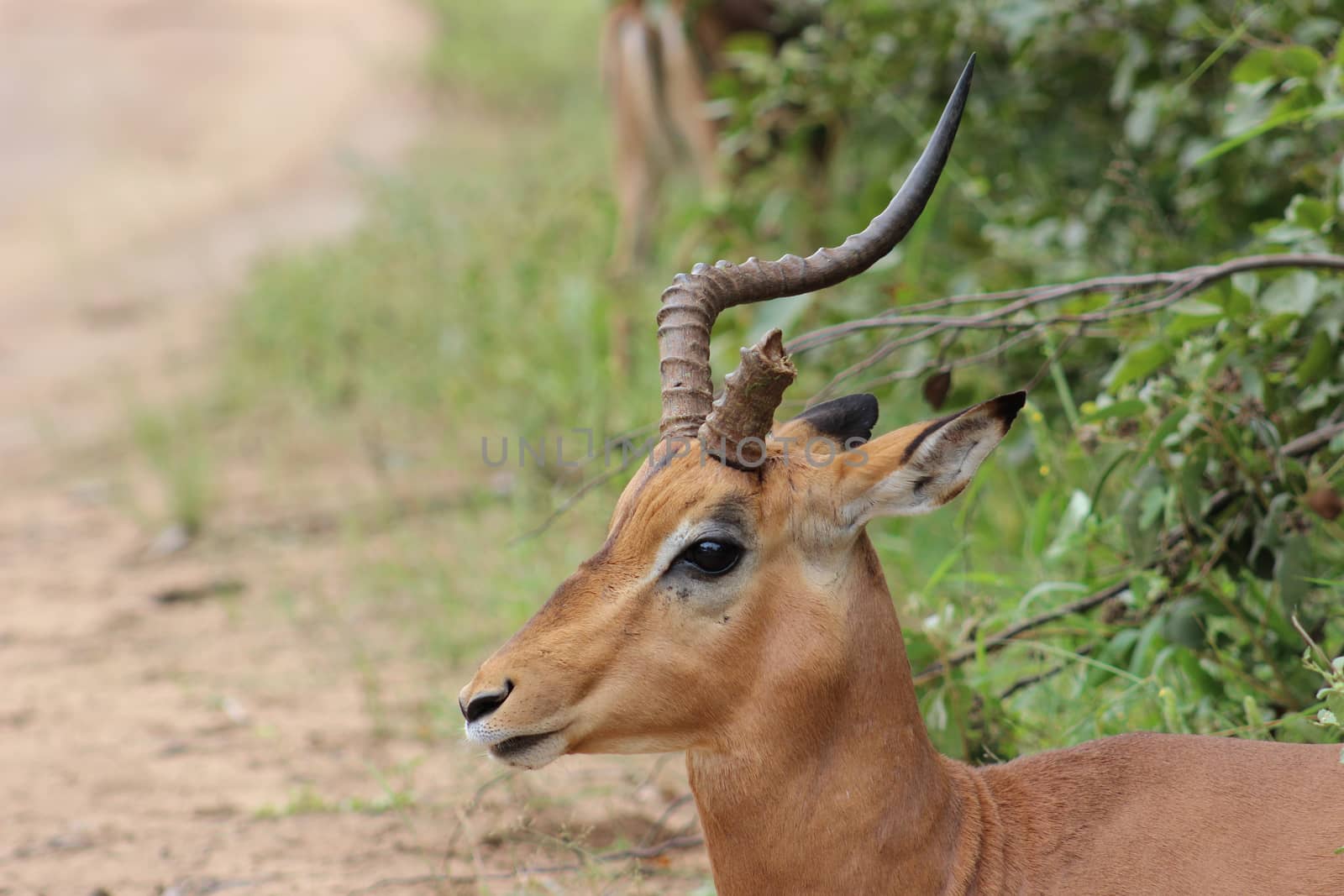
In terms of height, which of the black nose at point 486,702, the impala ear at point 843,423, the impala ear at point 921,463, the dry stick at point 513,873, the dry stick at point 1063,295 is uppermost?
the dry stick at point 1063,295

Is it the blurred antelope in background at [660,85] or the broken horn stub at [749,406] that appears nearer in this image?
the broken horn stub at [749,406]

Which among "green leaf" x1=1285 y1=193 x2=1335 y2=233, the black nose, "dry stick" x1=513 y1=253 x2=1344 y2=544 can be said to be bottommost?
the black nose

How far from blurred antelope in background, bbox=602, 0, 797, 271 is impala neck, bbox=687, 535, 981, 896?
4346 millimetres

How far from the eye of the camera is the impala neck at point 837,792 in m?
2.23

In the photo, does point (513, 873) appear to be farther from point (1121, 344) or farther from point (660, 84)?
point (660, 84)

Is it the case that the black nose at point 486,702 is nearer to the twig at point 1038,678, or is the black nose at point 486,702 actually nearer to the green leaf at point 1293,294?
the twig at point 1038,678

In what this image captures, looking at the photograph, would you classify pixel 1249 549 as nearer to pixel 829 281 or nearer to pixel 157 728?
pixel 829 281

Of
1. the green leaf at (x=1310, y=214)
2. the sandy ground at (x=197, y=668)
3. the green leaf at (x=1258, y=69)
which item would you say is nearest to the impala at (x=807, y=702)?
the sandy ground at (x=197, y=668)

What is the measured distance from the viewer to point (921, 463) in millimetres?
2229

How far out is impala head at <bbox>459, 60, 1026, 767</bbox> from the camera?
2.19 meters

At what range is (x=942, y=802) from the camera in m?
2.31

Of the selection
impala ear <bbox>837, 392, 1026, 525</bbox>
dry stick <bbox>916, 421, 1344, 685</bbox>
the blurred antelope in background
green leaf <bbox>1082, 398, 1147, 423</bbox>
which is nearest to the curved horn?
impala ear <bbox>837, 392, 1026, 525</bbox>

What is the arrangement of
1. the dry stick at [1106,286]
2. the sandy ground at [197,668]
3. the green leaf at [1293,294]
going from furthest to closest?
the sandy ground at [197,668] < the green leaf at [1293,294] < the dry stick at [1106,286]

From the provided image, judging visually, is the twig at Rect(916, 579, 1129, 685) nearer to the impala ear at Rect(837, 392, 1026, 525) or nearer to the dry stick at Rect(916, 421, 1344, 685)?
the dry stick at Rect(916, 421, 1344, 685)
